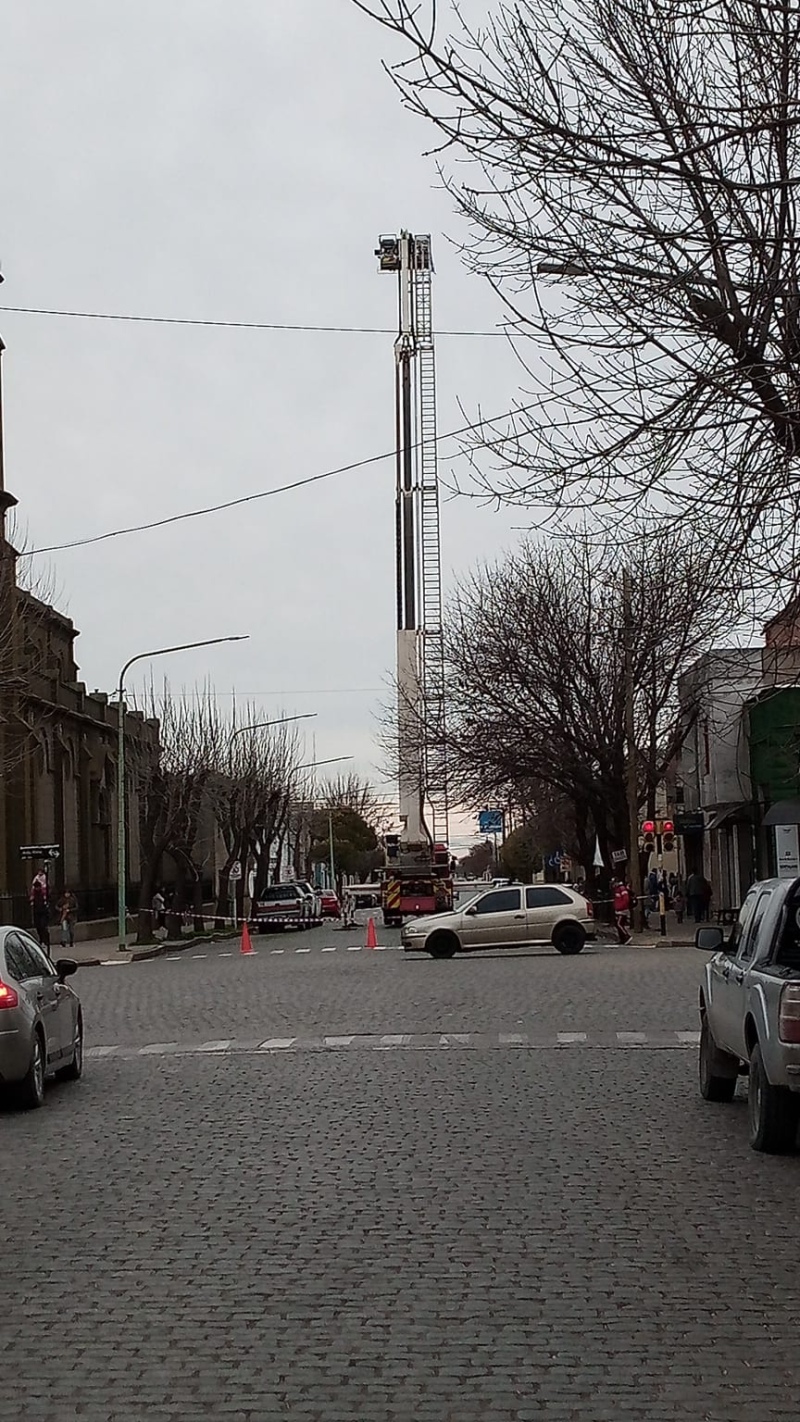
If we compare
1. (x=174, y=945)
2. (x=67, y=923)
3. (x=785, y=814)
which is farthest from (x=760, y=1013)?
(x=174, y=945)

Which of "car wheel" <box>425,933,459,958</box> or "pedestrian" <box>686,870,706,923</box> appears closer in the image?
"car wheel" <box>425,933,459,958</box>

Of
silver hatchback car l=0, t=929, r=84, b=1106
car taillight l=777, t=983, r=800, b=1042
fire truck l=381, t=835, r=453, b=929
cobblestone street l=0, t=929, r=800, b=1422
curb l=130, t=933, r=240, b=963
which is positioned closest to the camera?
cobblestone street l=0, t=929, r=800, b=1422

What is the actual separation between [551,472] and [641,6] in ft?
9.52

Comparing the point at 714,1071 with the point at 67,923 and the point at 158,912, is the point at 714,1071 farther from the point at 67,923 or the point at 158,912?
the point at 158,912

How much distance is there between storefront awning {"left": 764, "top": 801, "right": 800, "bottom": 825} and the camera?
3874cm

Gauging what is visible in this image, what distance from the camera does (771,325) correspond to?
Answer: 11.6 meters

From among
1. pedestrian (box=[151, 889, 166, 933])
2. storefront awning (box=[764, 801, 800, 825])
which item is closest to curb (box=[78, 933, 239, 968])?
pedestrian (box=[151, 889, 166, 933])

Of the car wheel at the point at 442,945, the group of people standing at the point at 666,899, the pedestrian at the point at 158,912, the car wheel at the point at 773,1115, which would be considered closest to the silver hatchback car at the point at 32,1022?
the car wheel at the point at 773,1115

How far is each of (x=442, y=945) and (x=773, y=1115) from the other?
2539 cm

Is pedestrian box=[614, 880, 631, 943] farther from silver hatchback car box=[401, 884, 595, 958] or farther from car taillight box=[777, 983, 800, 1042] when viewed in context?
car taillight box=[777, 983, 800, 1042]

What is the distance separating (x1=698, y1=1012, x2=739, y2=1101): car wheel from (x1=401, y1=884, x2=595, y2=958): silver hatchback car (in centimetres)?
2213

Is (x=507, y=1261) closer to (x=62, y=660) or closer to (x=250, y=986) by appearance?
(x=250, y=986)

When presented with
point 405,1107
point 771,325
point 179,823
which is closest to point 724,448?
point 771,325

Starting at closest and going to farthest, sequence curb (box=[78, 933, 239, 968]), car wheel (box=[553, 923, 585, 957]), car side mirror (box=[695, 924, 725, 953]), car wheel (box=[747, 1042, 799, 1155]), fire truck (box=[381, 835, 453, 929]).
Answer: car wheel (box=[747, 1042, 799, 1155]) → car side mirror (box=[695, 924, 725, 953]) → car wheel (box=[553, 923, 585, 957]) → curb (box=[78, 933, 239, 968]) → fire truck (box=[381, 835, 453, 929])
